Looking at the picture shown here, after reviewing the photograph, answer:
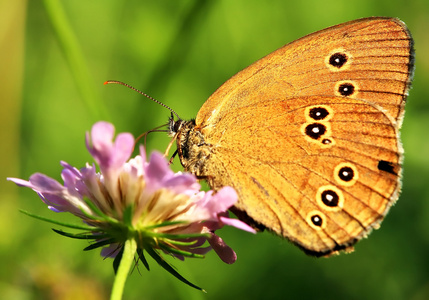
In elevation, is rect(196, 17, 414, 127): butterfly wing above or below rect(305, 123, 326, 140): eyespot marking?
above

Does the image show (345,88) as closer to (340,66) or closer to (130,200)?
(340,66)

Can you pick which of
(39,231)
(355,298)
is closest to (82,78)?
(39,231)

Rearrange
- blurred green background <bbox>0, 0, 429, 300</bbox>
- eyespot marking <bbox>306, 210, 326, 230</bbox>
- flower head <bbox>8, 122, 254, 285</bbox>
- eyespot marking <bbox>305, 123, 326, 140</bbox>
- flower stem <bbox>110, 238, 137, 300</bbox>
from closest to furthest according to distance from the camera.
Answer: flower stem <bbox>110, 238, 137, 300</bbox>
flower head <bbox>8, 122, 254, 285</bbox>
eyespot marking <bbox>306, 210, 326, 230</bbox>
eyespot marking <bbox>305, 123, 326, 140</bbox>
blurred green background <bbox>0, 0, 429, 300</bbox>

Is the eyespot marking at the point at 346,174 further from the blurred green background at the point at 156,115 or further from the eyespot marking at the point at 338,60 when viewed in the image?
the blurred green background at the point at 156,115

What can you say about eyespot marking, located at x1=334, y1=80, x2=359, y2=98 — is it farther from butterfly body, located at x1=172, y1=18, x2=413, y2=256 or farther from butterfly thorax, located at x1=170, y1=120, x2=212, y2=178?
butterfly thorax, located at x1=170, y1=120, x2=212, y2=178

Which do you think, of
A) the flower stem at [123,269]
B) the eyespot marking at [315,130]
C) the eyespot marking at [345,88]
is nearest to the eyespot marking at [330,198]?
the eyespot marking at [315,130]

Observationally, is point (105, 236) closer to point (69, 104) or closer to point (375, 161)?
point (375, 161)

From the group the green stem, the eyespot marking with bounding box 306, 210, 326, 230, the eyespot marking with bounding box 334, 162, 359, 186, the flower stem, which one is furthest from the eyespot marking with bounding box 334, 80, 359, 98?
the green stem
